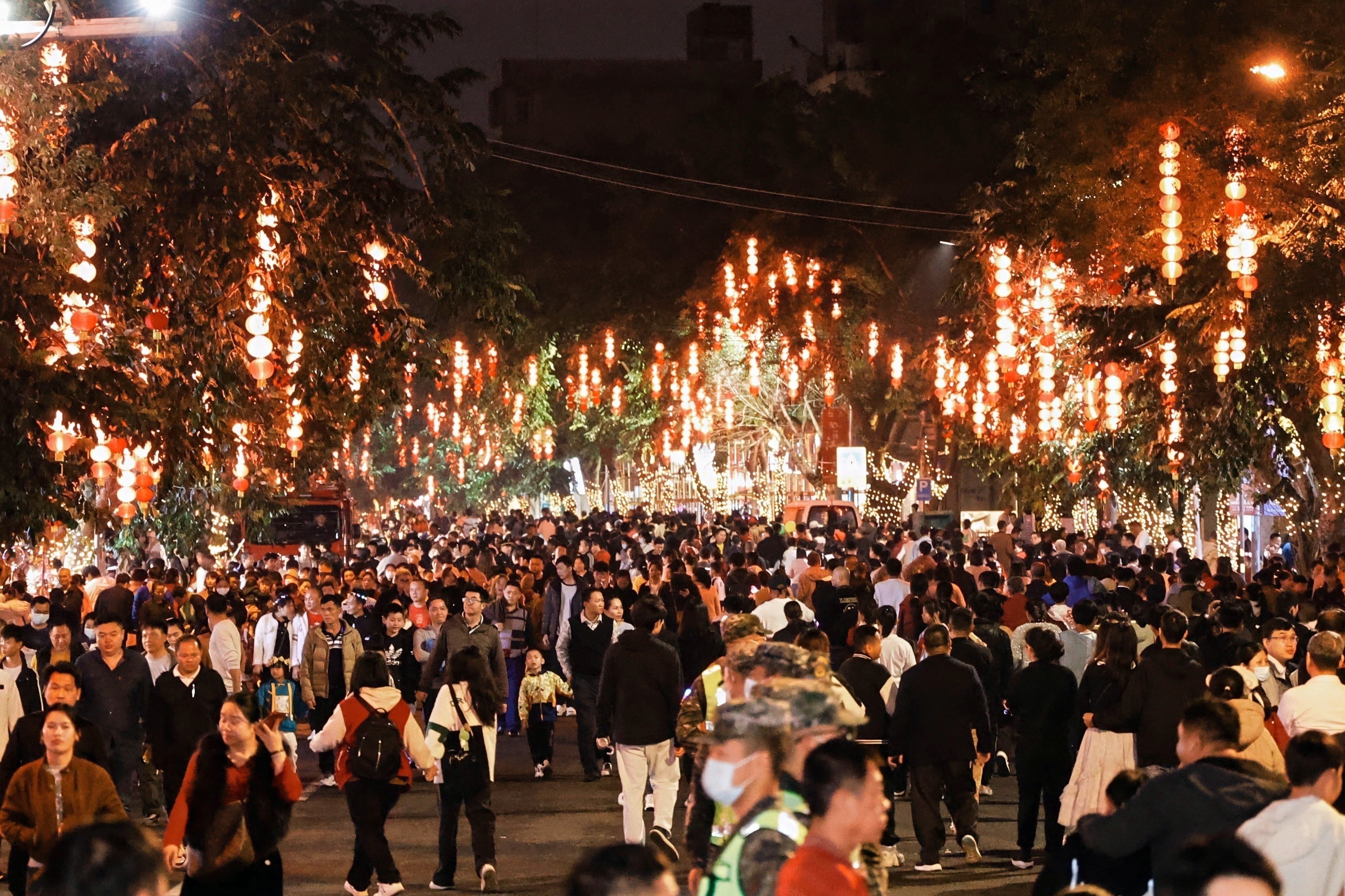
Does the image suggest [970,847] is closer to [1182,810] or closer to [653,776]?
[653,776]

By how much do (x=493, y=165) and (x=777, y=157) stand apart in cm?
960

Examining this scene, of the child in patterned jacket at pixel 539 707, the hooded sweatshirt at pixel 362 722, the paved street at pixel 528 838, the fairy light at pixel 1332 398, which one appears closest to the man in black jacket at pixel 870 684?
the paved street at pixel 528 838

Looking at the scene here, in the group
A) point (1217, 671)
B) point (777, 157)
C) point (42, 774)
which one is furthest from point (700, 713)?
point (777, 157)

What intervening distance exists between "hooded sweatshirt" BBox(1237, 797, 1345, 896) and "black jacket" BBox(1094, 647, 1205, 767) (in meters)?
4.54

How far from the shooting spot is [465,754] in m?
11.2

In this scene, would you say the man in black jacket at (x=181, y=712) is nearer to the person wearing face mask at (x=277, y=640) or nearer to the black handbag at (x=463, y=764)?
the black handbag at (x=463, y=764)

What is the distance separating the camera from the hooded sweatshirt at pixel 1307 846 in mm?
5938

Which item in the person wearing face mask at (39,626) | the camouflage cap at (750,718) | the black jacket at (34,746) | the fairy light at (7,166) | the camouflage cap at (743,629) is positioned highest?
the fairy light at (7,166)

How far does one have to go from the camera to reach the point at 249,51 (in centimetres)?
1703

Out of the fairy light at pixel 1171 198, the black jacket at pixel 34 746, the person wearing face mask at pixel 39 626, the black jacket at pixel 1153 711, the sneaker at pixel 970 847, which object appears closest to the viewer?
the black jacket at pixel 34 746

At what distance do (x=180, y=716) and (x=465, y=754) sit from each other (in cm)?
223

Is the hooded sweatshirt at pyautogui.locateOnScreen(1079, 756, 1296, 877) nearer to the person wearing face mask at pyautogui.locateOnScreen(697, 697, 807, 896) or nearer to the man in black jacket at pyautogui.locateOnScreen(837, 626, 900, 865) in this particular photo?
the person wearing face mask at pyautogui.locateOnScreen(697, 697, 807, 896)

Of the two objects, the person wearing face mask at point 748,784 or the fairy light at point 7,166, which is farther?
the fairy light at point 7,166

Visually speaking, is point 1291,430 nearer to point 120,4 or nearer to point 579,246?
point 120,4
